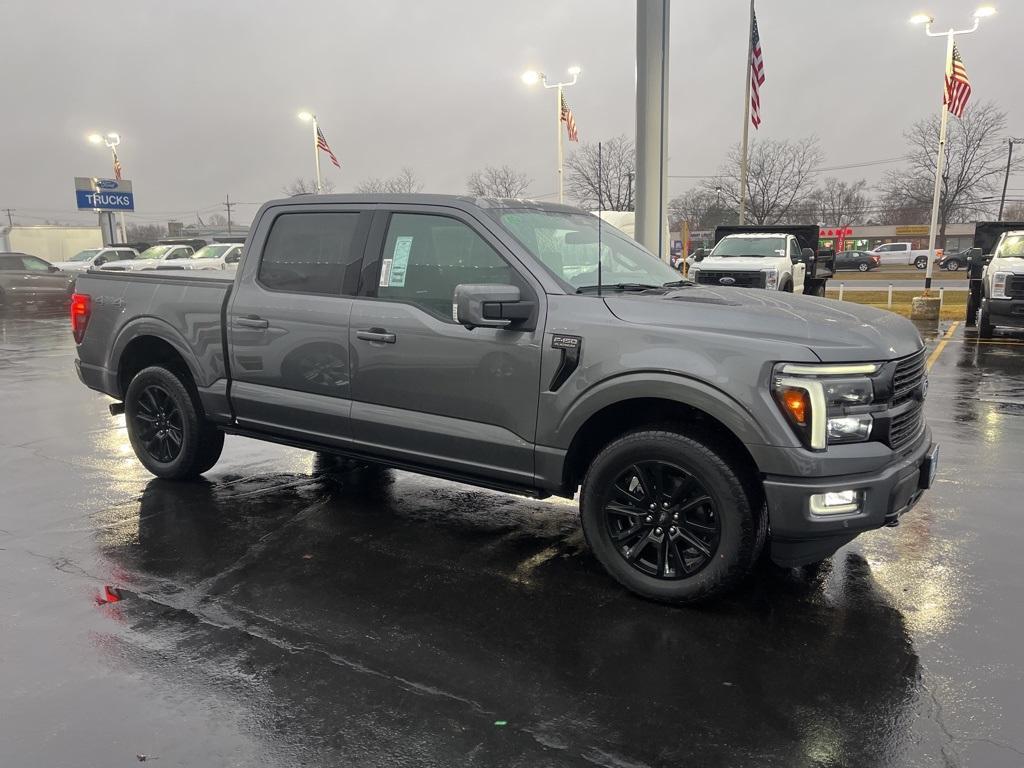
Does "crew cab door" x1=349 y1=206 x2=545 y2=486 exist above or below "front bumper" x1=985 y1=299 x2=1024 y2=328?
above

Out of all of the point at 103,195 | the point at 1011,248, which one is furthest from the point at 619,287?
the point at 103,195

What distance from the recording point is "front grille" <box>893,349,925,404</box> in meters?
3.54

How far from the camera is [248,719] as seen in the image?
9.30 ft

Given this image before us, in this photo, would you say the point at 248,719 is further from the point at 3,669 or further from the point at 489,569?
the point at 489,569

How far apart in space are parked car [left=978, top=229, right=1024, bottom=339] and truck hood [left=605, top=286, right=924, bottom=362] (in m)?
Result: 10.8

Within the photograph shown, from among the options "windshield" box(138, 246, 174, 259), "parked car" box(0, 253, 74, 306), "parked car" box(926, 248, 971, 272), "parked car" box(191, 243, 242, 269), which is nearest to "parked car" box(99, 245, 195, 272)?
"windshield" box(138, 246, 174, 259)

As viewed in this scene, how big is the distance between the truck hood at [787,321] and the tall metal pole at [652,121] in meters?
5.77

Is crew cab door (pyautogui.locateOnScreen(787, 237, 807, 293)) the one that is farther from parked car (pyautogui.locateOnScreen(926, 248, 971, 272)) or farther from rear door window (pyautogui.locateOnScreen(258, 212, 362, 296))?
parked car (pyautogui.locateOnScreen(926, 248, 971, 272))

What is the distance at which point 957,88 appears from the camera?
19.8m

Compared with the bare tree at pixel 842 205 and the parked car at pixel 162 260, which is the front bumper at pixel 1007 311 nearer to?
the parked car at pixel 162 260

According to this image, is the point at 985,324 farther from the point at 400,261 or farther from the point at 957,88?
the point at 400,261

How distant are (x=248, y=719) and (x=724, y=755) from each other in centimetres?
170

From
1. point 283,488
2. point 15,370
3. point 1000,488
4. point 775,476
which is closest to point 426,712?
point 775,476

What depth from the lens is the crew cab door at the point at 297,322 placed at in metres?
4.67
